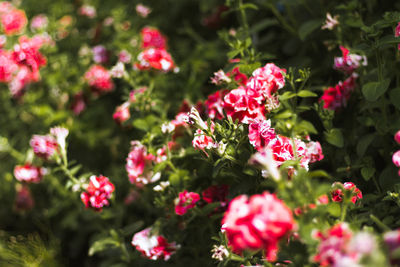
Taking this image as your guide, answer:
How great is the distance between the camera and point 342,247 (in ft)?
2.58

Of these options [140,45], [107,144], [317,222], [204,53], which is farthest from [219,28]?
[317,222]

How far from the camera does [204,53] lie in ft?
8.48

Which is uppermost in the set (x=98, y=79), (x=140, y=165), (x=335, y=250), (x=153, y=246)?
(x=335, y=250)

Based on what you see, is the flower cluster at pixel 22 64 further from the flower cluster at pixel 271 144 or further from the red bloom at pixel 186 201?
the flower cluster at pixel 271 144

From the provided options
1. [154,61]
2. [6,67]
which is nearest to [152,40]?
[154,61]

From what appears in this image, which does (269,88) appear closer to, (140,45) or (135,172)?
(135,172)

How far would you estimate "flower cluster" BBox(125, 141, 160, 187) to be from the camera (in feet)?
5.58

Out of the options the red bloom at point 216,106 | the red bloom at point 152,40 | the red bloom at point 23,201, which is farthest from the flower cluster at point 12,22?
the red bloom at point 216,106

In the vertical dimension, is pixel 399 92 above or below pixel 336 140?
above

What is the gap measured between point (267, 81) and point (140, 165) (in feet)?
2.19

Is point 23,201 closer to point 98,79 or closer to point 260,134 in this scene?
point 98,79

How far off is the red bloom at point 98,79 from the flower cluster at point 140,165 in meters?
0.92

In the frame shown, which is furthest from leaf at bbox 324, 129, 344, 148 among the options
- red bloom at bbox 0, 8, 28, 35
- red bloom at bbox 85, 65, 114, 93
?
red bloom at bbox 0, 8, 28, 35

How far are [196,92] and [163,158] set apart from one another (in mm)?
730
